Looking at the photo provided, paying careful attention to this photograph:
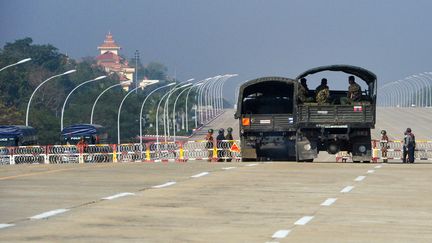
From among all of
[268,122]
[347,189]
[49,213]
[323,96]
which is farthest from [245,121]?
[49,213]

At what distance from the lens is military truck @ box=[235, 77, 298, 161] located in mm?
46719

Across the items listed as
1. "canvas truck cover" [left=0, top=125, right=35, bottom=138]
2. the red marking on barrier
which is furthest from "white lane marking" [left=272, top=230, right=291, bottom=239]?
"canvas truck cover" [left=0, top=125, right=35, bottom=138]

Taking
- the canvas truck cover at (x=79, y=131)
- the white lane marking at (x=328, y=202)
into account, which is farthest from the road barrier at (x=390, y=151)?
the white lane marking at (x=328, y=202)

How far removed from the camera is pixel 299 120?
44.8 metres

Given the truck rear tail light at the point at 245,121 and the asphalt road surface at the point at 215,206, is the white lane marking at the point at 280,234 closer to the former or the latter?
the asphalt road surface at the point at 215,206

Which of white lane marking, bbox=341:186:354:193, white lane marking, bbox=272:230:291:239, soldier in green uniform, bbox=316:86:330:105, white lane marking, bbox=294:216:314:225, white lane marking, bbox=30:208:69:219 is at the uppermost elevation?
soldier in green uniform, bbox=316:86:330:105

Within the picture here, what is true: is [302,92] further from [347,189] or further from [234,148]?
[347,189]

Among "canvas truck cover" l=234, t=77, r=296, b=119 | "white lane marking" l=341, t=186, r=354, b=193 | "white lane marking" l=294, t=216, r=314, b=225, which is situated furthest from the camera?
"canvas truck cover" l=234, t=77, r=296, b=119

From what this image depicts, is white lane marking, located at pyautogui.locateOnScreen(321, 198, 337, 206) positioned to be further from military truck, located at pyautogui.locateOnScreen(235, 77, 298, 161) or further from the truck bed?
military truck, located at pyautogui.locateOnScreen(235, 77, 298, 161)

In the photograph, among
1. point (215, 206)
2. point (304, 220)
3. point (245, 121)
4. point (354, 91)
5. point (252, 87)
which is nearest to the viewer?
point (304, 220)

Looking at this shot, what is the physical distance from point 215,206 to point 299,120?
24642 mm

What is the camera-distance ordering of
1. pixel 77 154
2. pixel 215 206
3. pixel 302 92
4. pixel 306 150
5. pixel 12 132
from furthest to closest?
pixel 12 132
pixel 77 154
pixel 302 92
pixel 306 150
pixel 215 206

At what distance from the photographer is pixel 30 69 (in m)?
198

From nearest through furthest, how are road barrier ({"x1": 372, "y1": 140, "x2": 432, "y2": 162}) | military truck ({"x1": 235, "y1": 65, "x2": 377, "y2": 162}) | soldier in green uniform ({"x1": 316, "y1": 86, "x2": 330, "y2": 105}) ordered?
military truck ({"x1": 235, "y1": 65, "x2": 377, "y2": 162}) → soldier in green uniform ({"x1": 316, "y1": 86, "x2": 330, "y2": 105}) → road barrier ({"x1": 372, "y1": 140, "x2": 432, "y2": 162})
